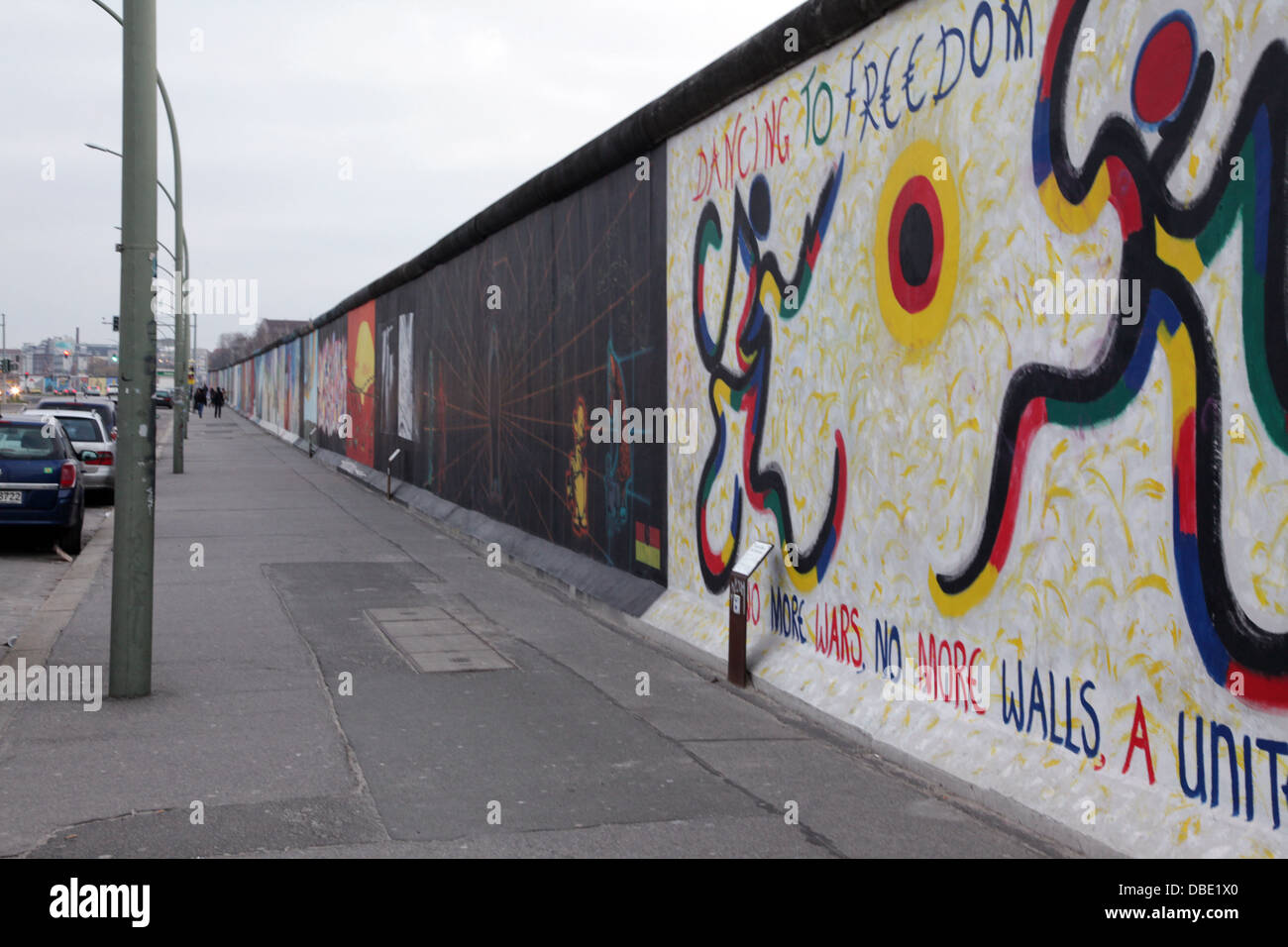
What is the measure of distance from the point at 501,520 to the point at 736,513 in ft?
22.6

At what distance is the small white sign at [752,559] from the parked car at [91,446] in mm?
13780

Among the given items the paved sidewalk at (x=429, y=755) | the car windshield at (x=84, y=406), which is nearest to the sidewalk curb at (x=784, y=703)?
the paved sidewalk at (x=429, y=755)

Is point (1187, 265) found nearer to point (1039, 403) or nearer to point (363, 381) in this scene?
point (1039, 403)

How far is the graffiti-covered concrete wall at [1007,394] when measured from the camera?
4262 millimetres

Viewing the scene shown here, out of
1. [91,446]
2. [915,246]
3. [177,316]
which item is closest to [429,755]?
[915,246]

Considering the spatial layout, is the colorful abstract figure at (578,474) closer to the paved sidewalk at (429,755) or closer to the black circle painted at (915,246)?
the paved sidewalk at (429,755)

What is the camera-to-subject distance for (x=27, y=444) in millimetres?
13867

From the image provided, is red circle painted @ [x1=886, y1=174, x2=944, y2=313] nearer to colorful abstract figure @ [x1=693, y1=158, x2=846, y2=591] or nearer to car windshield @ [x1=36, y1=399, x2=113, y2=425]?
colorful abstract figure @ [x1=693, y1=158, x2=846, y2=591]

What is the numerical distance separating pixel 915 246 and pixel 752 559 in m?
2.21

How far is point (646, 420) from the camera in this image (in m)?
10.3

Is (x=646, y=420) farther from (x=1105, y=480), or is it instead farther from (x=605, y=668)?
(x=1105, y=480)

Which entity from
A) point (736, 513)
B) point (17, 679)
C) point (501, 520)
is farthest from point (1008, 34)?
point (501, 520)

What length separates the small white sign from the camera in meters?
7.53

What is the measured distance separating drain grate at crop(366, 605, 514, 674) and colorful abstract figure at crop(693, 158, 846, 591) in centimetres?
169
